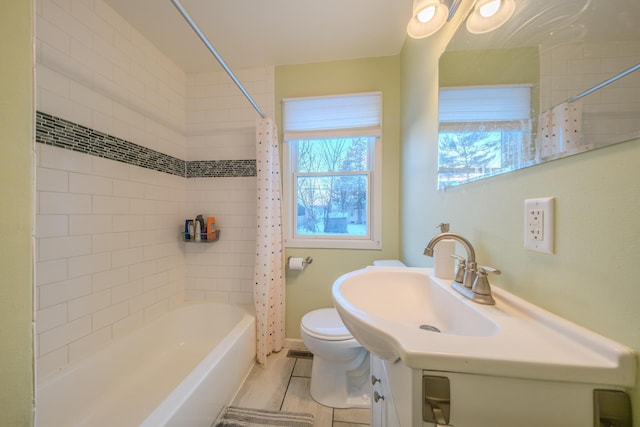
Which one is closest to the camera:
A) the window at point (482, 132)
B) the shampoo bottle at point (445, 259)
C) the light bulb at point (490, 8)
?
the window at point (482, 132)

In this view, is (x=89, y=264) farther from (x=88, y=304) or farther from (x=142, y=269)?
(x=142, y=269)

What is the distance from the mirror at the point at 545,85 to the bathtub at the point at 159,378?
1.51m

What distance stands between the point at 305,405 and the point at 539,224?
149 cm

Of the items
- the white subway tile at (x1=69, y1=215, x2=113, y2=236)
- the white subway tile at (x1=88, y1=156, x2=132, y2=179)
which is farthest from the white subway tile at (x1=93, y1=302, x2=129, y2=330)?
the white subway tile at (x1=88, y1=156, x2=132, y2=179)

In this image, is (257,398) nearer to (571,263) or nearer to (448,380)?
(448,380)

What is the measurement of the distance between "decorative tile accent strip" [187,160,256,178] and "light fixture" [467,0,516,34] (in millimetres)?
1605

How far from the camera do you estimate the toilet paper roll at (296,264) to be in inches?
70.6

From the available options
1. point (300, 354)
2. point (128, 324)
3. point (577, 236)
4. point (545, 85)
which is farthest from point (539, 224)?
point (128, 324)

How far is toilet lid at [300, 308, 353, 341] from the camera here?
1.27m

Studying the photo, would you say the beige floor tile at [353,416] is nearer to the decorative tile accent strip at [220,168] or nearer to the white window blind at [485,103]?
the white window blind at [485,103]

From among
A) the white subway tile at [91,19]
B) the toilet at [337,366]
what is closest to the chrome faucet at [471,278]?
the toilet at [337,366]

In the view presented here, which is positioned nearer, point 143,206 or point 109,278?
point 109,278

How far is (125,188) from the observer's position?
57.1 inches

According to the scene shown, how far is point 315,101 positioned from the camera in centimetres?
184
